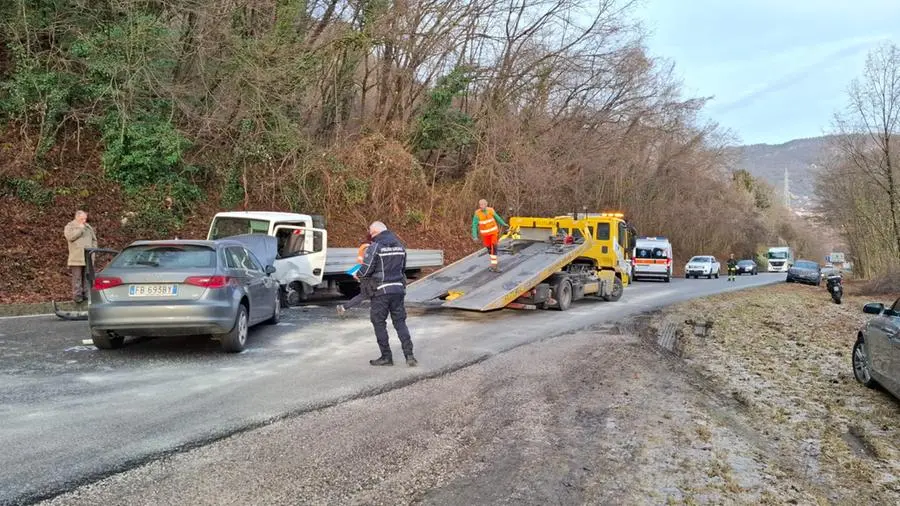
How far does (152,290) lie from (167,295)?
0.18 meters

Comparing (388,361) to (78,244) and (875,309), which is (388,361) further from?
(78,244)

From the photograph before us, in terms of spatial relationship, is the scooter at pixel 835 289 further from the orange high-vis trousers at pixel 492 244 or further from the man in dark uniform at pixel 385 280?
the man in dark uniform at pixel 385 280

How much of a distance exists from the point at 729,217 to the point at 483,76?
31.4 m

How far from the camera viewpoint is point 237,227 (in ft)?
46.3

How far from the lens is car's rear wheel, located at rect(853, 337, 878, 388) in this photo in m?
7.76

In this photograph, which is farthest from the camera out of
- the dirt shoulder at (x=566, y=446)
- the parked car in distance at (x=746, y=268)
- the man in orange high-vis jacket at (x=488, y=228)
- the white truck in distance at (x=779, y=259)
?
the white truck in distance at (x=779, y=259)

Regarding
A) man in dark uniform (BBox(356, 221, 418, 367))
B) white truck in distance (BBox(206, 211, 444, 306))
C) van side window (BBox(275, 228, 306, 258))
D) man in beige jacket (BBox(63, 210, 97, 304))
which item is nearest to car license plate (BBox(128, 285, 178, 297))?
man in dark uniform (BBox(356, 221, 418, 367))

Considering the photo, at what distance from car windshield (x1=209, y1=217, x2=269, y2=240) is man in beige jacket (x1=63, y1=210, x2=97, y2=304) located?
2479mm

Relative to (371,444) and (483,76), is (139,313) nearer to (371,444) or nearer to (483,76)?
(371,444)

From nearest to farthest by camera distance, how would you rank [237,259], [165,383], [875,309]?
[165,383] < [875,309] < [237,259]

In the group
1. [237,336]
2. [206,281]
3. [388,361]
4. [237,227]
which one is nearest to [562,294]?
[237,227]

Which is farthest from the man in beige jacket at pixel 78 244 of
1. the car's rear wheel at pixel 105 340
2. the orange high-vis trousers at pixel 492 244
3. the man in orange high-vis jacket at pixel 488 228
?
the orange high-vis trousers at pixel 492 244

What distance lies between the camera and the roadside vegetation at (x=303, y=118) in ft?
55.5

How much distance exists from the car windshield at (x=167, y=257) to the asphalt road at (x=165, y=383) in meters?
1.17
